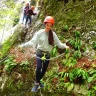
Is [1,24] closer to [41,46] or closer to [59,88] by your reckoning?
[59,88]

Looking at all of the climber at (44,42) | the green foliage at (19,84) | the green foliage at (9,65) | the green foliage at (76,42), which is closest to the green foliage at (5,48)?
the green foliage at (9,65)

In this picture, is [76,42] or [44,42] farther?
[76,42]

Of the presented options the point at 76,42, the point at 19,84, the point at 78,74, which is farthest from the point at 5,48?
the point at 78,74

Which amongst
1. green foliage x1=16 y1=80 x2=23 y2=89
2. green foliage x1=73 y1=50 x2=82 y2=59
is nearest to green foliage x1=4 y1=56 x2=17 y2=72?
green foliage x1=16 y1=80 x2=23 y2=89

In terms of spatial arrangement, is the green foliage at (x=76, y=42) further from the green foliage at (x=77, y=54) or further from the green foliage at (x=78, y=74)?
the green foliage at (x=78, y=74)

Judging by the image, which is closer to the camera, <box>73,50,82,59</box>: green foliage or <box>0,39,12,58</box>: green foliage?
<box>73,50,82,59</box>: green foliage

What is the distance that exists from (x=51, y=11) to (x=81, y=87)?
6839 millimetres

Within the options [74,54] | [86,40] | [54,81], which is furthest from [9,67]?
[86,40]

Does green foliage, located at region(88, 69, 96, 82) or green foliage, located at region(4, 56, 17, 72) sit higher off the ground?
green foliage, located at region(4, 56, 17, 72)

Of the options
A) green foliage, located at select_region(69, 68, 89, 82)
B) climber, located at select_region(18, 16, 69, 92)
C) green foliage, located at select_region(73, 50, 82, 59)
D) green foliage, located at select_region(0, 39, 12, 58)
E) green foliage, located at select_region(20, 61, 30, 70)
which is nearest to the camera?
climber, located at select_region(18, 16, 69, 92)

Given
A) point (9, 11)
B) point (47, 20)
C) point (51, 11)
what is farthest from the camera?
point (9, 11)

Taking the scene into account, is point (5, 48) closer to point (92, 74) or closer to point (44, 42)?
point (92, 74)

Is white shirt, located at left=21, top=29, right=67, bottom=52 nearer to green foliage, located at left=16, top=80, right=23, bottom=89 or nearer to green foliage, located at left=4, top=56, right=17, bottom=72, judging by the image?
green foliage, located at left=16, top=80, right=23, bottom=89

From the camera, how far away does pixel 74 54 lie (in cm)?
1027
